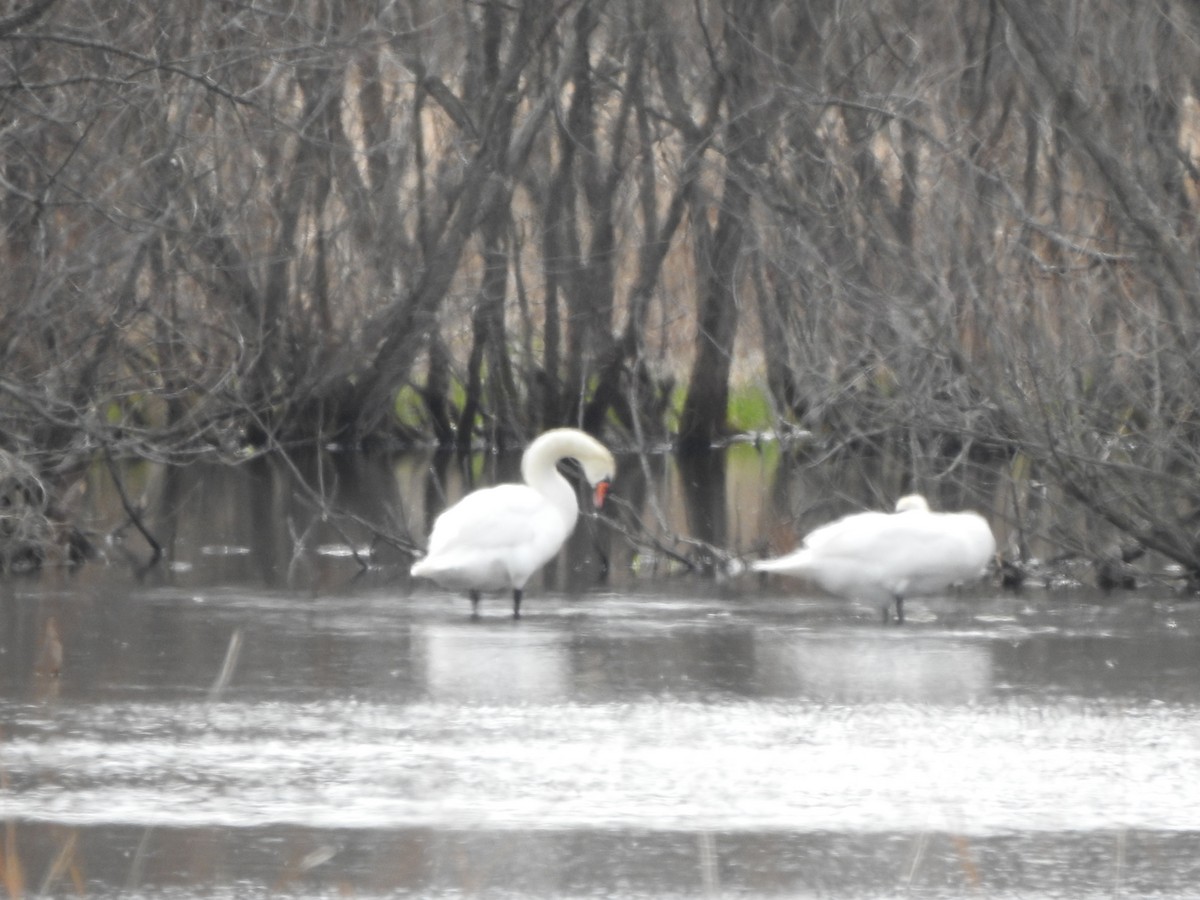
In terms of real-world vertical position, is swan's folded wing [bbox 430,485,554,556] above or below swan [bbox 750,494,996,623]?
above

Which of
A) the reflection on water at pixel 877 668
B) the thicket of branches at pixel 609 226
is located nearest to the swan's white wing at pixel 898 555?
the reflection on water at pixel 877 668

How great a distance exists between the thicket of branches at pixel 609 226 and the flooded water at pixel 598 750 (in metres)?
1.79

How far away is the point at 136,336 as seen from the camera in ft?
80.6

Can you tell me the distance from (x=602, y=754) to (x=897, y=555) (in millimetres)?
4398

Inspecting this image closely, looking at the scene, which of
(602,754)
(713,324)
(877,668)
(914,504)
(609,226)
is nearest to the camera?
(602,754)

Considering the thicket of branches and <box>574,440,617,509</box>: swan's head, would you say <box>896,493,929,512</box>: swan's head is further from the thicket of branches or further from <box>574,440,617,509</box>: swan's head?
<box>574,440,617,509</box>: swan's head

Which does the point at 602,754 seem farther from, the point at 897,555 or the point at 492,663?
the point at 897,555

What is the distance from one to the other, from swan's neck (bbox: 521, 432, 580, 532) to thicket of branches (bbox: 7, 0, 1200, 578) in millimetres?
1842

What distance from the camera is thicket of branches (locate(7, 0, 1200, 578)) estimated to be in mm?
13664

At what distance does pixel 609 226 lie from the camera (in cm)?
3278

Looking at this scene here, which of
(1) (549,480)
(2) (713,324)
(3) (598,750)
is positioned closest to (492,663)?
(3) (598,750)

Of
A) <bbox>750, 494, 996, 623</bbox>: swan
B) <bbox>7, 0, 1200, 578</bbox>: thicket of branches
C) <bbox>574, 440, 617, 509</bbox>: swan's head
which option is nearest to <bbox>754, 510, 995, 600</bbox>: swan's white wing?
<bbox>750, 494, 996, 623</bbox>: swan

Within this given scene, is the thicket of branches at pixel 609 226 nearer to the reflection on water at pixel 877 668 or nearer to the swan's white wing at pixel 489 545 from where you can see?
the reflection on water at pixel 877 668

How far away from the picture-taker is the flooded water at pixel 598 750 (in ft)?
19.9
